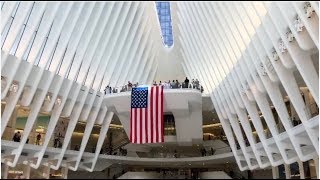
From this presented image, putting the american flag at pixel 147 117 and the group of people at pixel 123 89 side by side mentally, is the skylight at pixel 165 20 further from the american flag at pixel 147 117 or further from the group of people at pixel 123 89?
the american flag at pixel 147 117

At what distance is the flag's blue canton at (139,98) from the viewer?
79.7ft

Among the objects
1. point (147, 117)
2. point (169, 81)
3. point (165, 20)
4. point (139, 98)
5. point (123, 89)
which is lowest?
point (147, 117)

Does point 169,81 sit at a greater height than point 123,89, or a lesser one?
greater

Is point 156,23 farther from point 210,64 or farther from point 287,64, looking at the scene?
point 287,64

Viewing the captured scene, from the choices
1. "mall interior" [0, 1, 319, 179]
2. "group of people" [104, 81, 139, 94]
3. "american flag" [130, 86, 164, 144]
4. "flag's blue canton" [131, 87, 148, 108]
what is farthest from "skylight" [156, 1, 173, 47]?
"american flag" [130, 86, 164, 144]

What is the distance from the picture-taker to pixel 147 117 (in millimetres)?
23594

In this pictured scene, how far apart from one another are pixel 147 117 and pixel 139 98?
5.25 ft

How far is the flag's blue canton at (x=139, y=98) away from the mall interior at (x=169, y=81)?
2561 millimetres

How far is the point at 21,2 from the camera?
2016 centimetres

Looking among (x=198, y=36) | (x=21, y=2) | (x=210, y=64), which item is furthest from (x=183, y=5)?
(x=21, y=2)

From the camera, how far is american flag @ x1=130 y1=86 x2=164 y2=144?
23084 mm

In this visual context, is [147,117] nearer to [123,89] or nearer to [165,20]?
[123,89]

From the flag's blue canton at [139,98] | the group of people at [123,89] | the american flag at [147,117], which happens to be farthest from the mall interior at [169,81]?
the american flag at [147,117]

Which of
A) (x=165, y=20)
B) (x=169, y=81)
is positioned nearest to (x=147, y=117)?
(x=169, y=81)
